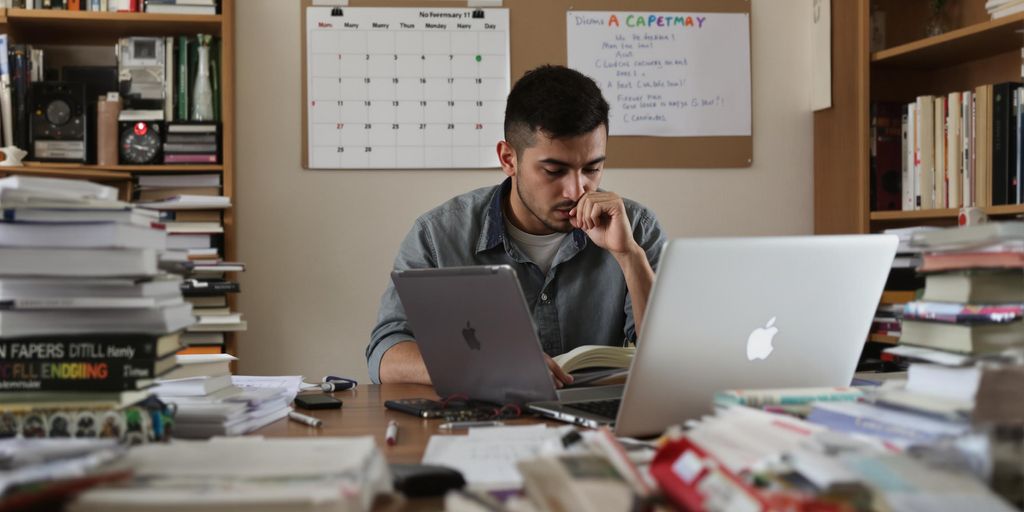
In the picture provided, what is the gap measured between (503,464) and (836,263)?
481mm

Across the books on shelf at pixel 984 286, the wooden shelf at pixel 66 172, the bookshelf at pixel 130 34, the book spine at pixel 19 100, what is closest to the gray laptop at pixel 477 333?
the books on shelf at pixel 984 286

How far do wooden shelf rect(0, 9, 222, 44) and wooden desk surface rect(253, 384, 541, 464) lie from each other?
59.1 inches

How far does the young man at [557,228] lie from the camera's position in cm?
203

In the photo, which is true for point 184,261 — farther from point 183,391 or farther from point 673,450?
Answer: point 673,450

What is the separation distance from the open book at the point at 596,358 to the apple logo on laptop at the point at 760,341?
1.40 feet

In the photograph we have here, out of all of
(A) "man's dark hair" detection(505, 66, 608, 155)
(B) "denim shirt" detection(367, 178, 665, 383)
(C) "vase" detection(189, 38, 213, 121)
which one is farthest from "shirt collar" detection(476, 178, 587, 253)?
(C) "vase" detection(189, 38, 213, 121)

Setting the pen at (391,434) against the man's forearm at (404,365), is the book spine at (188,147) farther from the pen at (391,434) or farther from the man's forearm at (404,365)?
the pen at (391,434)

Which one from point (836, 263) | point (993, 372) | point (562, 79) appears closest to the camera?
point (993, 372)

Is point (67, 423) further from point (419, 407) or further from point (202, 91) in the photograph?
point (202, 91)

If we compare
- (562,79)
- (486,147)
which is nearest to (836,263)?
(562,79)

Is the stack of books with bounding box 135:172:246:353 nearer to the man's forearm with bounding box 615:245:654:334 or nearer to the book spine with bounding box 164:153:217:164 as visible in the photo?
the book spine with bounding box 164:153:217:164

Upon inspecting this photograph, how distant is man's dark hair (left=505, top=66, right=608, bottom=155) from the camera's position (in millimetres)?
2029

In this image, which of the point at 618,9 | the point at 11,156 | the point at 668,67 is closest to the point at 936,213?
the point at 668,67

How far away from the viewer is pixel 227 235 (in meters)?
2.71
